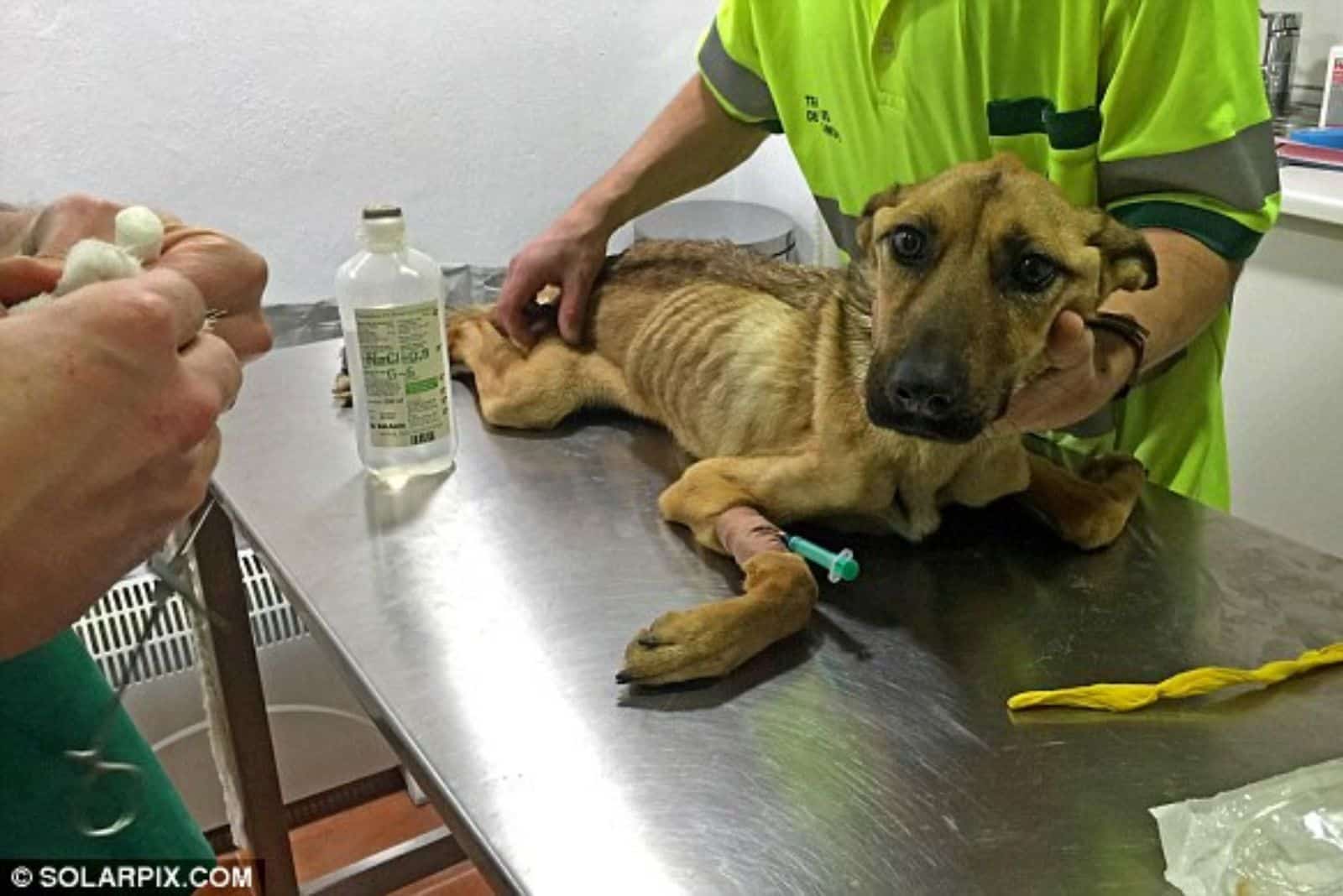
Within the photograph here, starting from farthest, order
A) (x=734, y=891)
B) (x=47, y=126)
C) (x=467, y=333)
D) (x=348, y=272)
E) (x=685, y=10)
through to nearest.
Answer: (x=685, y=10) < (x=47, y=126) < (x=467, y=333) < (x=348, y=272) < (x=734, y=891)

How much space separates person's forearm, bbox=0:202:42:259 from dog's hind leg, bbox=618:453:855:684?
532 mm

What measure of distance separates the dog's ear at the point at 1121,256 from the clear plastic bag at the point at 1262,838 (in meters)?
0.44

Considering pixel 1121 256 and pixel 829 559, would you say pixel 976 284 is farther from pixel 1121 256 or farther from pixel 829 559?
pixel 829 559

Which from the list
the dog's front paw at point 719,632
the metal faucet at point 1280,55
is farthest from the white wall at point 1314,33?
the dog's front paw at point 719,632

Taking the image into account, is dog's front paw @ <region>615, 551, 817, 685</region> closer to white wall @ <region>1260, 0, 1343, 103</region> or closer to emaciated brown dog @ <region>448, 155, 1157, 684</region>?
emaciated brown dog @ <region>448, 155, 1157, 684</region>

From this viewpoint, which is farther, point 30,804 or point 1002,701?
point 1002,701

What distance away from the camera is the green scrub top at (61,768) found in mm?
778

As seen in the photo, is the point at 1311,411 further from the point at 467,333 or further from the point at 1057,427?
the point at 467,333

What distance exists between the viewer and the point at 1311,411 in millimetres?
1963

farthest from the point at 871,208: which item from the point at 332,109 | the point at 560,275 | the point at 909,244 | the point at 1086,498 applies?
the point at 332,109

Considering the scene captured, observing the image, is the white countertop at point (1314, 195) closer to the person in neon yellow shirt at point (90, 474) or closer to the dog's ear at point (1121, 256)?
the dog's ear at point (1121, 256)

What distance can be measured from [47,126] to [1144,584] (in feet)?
5.66

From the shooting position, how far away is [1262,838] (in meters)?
0.73

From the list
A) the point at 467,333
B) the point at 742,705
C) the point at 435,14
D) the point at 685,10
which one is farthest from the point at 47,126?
the point at 742,705
